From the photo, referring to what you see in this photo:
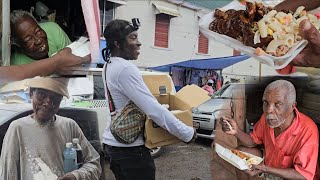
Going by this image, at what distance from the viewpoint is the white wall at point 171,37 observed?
159 centimetres

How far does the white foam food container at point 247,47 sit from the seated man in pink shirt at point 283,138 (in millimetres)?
294

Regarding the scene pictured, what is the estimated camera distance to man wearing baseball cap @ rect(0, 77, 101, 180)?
1.57 meters

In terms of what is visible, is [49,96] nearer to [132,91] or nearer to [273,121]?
[132,91]

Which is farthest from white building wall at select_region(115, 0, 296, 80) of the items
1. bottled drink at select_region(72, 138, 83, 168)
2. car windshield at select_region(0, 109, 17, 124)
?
car windshield at select_region(0, 109, 17, 124)

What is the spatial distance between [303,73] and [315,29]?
34 cm

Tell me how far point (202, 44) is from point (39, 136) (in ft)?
2.78

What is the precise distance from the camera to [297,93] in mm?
1920

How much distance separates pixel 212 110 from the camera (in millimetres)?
1727

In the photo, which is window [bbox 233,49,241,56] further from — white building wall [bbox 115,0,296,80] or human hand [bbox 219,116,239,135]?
human hand [bbox 219,116,239,135]

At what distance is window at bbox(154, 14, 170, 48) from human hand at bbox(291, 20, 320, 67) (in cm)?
59

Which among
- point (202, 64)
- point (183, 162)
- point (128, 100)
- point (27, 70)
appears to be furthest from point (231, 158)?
point (27, 70)

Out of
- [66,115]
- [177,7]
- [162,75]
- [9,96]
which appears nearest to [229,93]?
[162,75]

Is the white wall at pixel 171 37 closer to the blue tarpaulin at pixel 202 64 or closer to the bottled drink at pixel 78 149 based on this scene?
the blue tarpaulin at pixel 202 64

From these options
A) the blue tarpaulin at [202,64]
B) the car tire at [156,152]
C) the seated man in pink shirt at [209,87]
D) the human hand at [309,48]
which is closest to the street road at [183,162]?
the car tire at [156,152]
